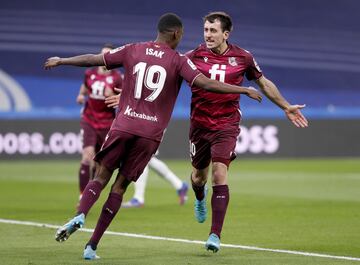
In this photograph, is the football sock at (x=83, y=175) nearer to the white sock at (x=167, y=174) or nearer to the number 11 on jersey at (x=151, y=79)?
the white sock at (x=167, y=174)

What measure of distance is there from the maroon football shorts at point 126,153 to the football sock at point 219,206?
95 cm

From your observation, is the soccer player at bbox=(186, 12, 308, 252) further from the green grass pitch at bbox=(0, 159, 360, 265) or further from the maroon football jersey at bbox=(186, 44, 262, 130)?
the green grass pitch at bbox=(0, 159, 360, 265)

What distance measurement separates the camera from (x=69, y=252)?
32.4 feet

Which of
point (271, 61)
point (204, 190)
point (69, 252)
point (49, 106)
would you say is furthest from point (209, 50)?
point (271, 61)

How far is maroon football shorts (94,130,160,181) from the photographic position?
9.49 m

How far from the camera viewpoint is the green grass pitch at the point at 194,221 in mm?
9703

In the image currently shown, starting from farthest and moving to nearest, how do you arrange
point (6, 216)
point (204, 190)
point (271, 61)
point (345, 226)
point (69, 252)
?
point (271, 61) < point (6, 216) < point (345, 226) < point (204, 190) < point (69, 252)

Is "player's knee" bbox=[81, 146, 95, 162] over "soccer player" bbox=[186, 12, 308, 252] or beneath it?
beneath

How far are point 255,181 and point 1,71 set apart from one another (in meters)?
11.5

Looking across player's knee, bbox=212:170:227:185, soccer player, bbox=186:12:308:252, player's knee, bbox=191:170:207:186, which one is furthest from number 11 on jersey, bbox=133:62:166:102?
player's knee, bbox=191:170:207:186

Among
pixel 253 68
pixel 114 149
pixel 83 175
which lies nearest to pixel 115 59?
pixel 114 149

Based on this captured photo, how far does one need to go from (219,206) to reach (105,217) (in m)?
1.28

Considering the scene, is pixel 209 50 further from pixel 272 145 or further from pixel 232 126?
pixel 272 145

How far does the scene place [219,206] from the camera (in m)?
10.1
